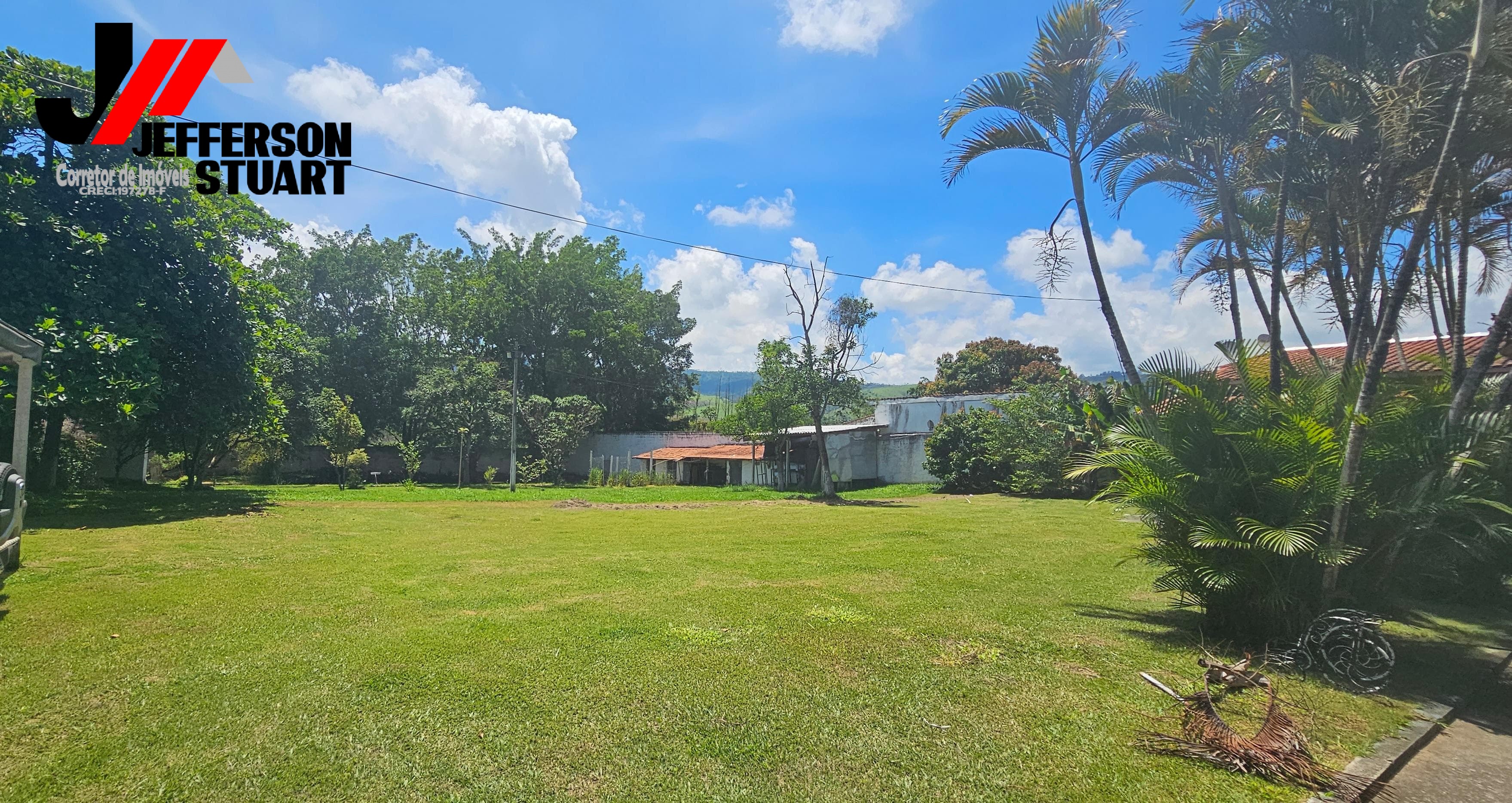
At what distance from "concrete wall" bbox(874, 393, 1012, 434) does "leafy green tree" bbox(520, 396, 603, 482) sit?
14964 millimetres

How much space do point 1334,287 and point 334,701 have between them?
427 inches

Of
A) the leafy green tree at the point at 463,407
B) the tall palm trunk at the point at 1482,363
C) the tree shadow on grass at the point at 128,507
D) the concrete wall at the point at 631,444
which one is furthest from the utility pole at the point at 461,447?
the tall palm trunk at the point at 1482,363

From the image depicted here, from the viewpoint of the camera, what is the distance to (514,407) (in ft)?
94.7

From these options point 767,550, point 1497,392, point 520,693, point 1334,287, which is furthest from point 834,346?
point 520,693

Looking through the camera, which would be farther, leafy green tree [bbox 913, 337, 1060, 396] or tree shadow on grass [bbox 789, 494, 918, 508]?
leafy green tree [bbox 913, 337, 1060, 396]

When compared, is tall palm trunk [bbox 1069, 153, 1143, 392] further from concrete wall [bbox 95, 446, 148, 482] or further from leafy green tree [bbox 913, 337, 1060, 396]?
leafy green tree [bbox 913, 337, 1060, 396]

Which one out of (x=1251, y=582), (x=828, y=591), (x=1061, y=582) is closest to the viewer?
(x=1251, y=582)

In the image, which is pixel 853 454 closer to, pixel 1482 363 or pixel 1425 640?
pixel 1425 640

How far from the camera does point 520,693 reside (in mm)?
4340

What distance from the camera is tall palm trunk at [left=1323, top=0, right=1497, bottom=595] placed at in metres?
4.93

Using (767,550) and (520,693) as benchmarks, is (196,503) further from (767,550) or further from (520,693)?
(520,693)

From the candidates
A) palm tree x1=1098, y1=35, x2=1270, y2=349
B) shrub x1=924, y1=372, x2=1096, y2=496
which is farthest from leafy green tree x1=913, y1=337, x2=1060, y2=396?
palm tree x1=1098, y1=35, x2=1270, y2=349

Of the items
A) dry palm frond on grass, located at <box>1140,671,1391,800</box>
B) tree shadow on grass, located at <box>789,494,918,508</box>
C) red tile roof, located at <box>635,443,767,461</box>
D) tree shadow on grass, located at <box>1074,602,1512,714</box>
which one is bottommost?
tree shadow on grass, located at <box>789,494,918,508</box>

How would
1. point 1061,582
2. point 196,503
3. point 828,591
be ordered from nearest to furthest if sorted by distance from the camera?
point 828,591 < point 1061,582 < point 196,503
